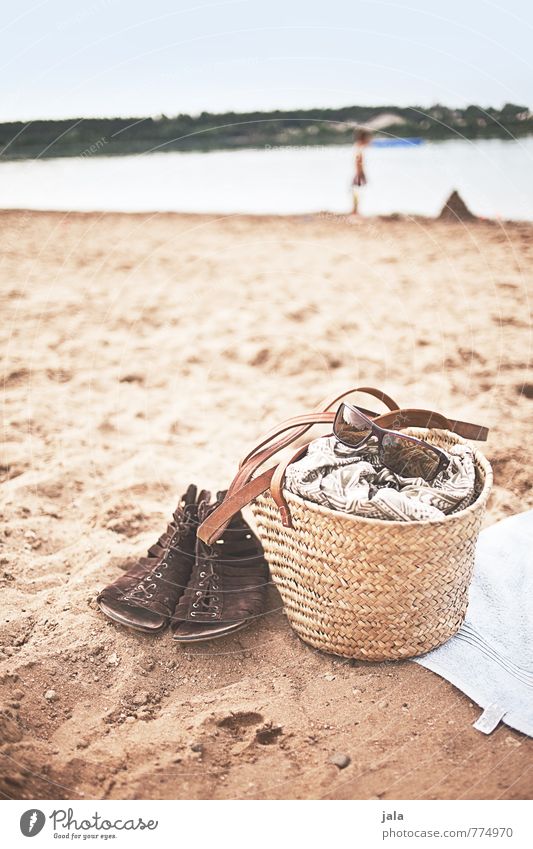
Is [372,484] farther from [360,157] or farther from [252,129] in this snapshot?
[252,129]

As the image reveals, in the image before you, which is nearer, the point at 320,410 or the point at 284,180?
the point at 320,410

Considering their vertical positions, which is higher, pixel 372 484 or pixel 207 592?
pixel 372 484

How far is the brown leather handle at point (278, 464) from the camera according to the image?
171cm

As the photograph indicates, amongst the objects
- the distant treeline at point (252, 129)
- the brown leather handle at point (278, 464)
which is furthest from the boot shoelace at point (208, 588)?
the distant treeline at point (252, 129)

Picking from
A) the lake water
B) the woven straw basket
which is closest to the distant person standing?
the lake water

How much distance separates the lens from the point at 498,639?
1793 millimetres

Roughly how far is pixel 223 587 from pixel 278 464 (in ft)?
1.38

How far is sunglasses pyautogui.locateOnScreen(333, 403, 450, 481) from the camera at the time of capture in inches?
71.9

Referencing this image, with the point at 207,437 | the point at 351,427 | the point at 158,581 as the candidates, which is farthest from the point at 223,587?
the point at 207,437

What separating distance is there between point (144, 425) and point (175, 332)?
0.97 meters

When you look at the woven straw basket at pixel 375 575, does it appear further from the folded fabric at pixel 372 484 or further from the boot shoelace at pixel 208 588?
the boot shoelace at pixel 208 588

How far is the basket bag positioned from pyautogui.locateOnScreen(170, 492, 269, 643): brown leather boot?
113 mm

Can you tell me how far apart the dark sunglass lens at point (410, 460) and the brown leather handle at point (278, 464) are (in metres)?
0.10
